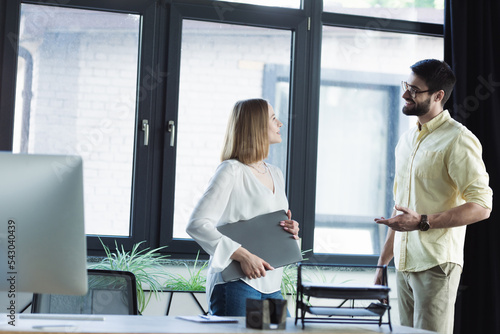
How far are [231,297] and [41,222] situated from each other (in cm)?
100

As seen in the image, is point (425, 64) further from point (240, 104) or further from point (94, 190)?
point (94, 190)

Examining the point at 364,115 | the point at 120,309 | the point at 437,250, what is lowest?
the point at 120,309

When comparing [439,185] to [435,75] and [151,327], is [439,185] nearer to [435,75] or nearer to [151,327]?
[435,75]

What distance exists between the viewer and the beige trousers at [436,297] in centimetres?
260

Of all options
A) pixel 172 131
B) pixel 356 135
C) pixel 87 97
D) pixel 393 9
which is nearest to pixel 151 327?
pixel 172 131

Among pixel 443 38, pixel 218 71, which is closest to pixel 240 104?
pixel 218 71

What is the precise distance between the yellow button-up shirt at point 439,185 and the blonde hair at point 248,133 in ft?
2.31

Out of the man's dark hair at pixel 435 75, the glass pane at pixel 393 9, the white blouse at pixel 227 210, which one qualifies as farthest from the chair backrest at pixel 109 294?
the glass pane at pixel 393 9

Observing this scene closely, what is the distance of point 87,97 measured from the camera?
3.68m

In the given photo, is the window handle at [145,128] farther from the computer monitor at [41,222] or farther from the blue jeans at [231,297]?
the computer monitor at [41,222]

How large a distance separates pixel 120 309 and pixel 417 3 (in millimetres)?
2819

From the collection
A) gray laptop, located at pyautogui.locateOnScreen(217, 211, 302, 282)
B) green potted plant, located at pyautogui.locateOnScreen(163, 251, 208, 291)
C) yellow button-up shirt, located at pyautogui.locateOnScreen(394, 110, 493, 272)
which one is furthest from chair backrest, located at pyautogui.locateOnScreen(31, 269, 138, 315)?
yellow button-up shirt, located at pyautogui.locateOnScreen(394, 110, 493, 272)

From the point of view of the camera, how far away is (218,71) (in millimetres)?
3855

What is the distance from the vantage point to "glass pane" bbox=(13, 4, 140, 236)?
3615 millimetres
